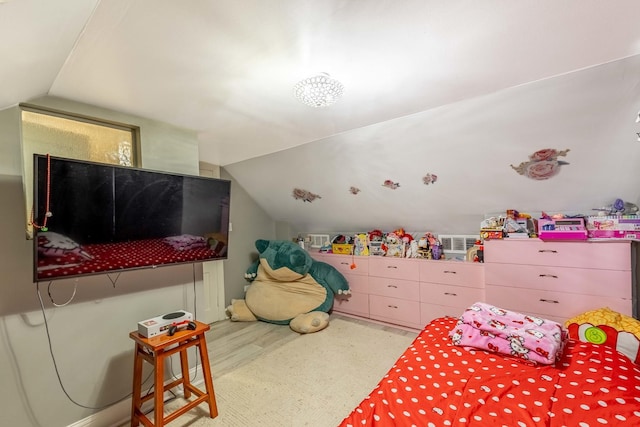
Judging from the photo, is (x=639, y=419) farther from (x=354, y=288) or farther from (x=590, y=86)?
(x=354, y=288)

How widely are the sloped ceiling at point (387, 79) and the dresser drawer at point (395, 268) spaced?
2.73 ft

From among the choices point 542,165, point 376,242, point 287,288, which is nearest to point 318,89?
point 542,165

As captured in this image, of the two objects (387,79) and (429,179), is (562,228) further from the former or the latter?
(387,79)

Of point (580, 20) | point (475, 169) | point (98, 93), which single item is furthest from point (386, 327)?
point (98, 93)

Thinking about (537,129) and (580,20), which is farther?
(537,129)

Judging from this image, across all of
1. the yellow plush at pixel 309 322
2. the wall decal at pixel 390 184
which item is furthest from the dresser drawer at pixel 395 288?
the wall decal at pixel 390 184

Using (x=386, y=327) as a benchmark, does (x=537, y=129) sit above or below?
above

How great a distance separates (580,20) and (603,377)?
5.18 ft

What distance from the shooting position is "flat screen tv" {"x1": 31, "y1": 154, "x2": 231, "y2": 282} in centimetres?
146

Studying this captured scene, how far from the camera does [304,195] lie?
3.89 m

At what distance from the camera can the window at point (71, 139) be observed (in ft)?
5.34

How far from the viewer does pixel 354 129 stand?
2.44m

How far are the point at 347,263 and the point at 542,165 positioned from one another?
7.95 ft

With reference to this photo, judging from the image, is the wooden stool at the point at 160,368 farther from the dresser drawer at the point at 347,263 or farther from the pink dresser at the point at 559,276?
the pink dresser at the point at 559,276
